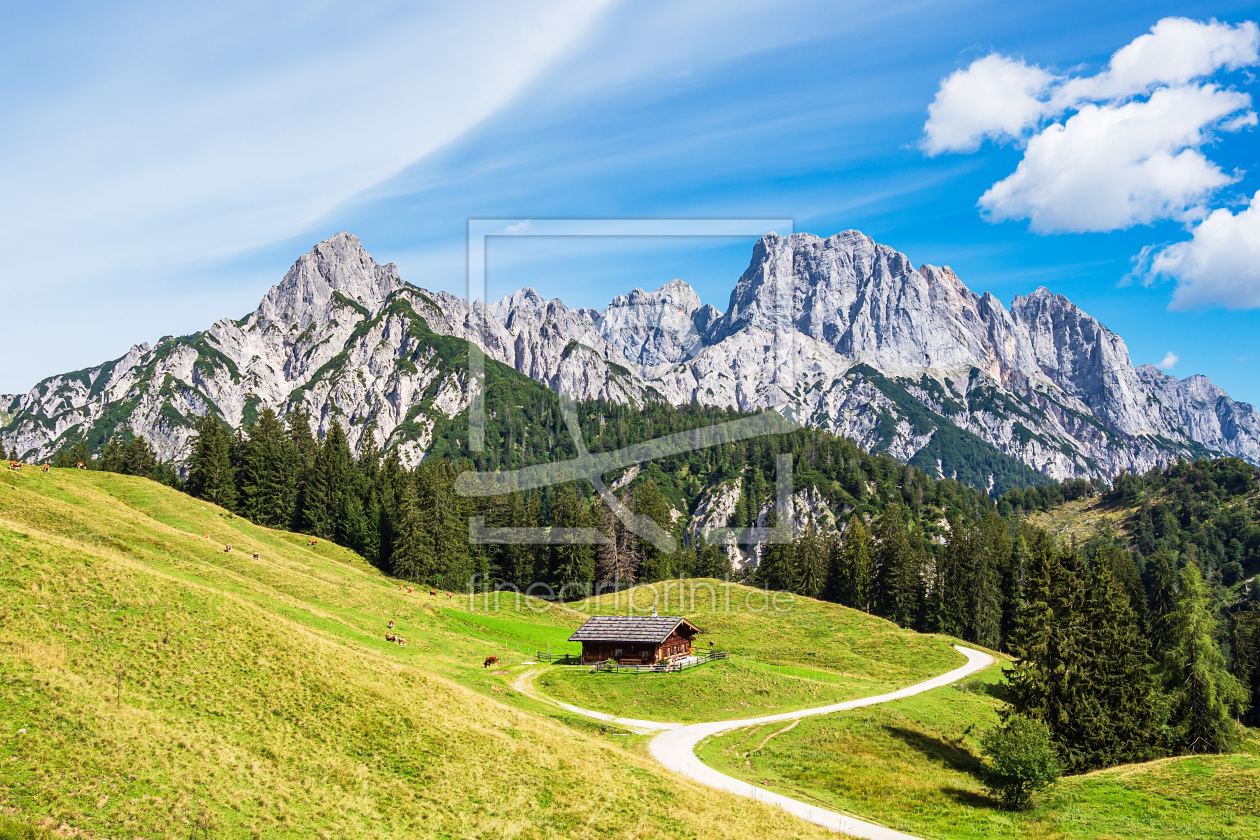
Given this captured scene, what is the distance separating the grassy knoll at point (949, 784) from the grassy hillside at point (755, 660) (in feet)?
23.6

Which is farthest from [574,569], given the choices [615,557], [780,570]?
[780,570]

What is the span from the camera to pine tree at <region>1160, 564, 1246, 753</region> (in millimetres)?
52406

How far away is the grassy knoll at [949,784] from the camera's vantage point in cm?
2975

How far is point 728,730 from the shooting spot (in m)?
43.5

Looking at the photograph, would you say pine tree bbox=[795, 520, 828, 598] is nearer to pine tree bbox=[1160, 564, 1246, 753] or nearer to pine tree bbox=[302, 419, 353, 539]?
pine tree bbox=[1160, 564, 1246, 753]

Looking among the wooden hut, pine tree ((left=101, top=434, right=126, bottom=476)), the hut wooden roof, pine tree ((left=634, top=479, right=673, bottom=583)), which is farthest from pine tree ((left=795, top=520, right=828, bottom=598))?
pine tree ((left=101, top=434, right=126, bottom=476))

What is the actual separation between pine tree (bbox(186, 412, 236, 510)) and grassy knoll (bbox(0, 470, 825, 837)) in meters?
67.0

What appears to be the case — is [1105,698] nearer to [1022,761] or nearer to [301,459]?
[1022,761]

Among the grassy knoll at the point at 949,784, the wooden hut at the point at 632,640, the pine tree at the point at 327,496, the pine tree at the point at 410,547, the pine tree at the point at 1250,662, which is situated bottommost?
the pine tree at the point at 1250,662

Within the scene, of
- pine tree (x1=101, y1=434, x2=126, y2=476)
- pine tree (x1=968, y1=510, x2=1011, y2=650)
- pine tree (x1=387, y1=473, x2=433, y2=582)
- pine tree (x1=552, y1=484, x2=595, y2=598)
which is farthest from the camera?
pine tree (x1=101, y1=434, x2=126, y2=476)

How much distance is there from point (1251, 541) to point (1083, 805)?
20307 cm

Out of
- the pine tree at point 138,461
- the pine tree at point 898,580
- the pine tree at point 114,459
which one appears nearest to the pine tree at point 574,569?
the pine tree at point 898,580

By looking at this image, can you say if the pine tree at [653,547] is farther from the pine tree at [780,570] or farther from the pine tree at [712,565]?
the pine tree at [780,570]

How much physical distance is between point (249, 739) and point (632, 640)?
120 feet
